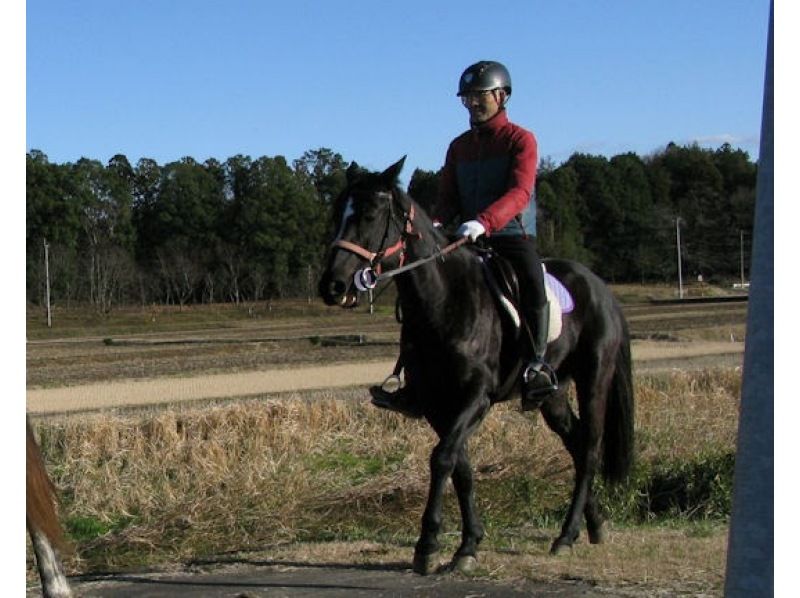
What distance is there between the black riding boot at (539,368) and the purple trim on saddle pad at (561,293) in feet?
1.11

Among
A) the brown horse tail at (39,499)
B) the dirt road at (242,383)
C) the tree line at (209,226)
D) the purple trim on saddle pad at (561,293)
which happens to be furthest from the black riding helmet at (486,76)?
the tree line at (209,226)

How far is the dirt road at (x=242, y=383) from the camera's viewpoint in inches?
720

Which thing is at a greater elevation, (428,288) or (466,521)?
(428,288)

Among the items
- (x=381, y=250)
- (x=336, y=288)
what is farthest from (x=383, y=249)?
(x=336, y=288)

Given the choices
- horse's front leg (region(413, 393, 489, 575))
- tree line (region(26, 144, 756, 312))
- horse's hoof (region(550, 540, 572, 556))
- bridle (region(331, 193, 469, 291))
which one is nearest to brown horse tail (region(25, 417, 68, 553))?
bridle (region(331, 193, 469, 291))

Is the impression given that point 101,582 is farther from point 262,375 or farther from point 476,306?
point 262,375

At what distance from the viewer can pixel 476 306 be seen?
20.0ft

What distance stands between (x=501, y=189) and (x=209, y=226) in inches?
2326

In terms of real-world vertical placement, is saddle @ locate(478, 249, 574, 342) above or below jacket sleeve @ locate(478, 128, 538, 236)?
below

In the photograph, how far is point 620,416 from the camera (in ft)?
25.1

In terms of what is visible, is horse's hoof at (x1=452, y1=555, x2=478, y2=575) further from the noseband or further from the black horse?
the noseband

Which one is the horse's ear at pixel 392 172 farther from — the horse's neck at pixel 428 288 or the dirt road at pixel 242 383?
the dirt road at pixel 242 383

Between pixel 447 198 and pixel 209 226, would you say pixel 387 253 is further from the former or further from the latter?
pixel 209 226

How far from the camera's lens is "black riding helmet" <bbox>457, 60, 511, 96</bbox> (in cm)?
632
